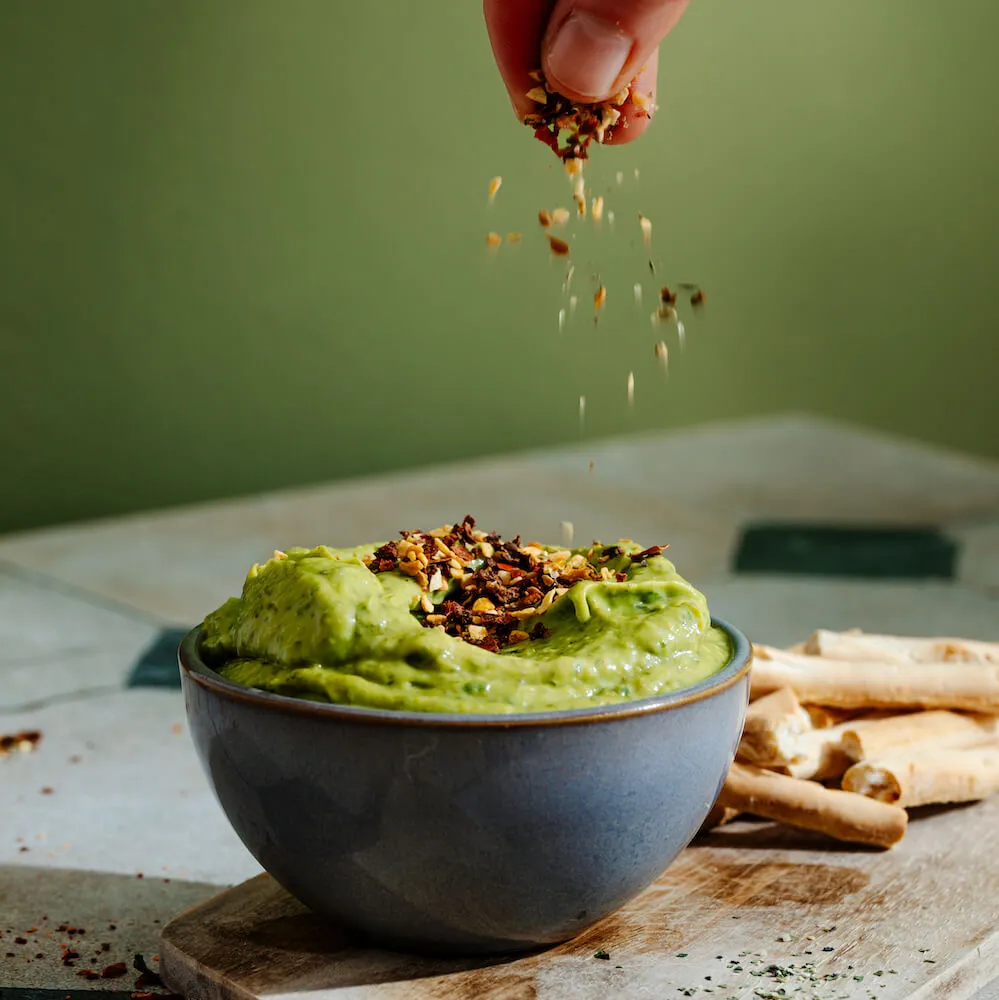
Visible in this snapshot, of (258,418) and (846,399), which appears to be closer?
(258,418)

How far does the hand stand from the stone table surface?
0.57 metres

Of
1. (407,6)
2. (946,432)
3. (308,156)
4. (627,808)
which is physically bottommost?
(946,432)

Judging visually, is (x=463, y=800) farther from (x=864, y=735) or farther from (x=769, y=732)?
(x=864, y=735)

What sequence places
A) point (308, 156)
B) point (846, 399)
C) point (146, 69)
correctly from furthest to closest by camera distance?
point (846, 399)
point (308, 156)
point (146, 69)

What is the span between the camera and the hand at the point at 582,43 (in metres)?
1.19

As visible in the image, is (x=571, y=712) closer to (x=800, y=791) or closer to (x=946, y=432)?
(x=800, y=791)

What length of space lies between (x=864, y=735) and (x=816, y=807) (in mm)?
125

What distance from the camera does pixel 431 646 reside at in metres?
0.99

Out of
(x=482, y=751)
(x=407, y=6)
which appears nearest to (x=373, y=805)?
(x=482, y=751)

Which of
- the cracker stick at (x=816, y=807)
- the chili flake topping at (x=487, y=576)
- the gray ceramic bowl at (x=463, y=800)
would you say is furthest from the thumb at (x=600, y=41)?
the cracker stick at (x=816, y=807)

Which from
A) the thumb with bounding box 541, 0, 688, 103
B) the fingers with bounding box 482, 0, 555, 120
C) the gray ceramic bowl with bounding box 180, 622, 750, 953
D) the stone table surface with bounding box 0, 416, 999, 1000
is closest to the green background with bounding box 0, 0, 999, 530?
the stone table surface with bounding box 0, 416, 999, 1000

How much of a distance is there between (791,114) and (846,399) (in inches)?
40.5

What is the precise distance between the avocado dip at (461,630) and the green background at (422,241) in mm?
2531

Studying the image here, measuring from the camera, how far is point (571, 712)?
3.18ft
